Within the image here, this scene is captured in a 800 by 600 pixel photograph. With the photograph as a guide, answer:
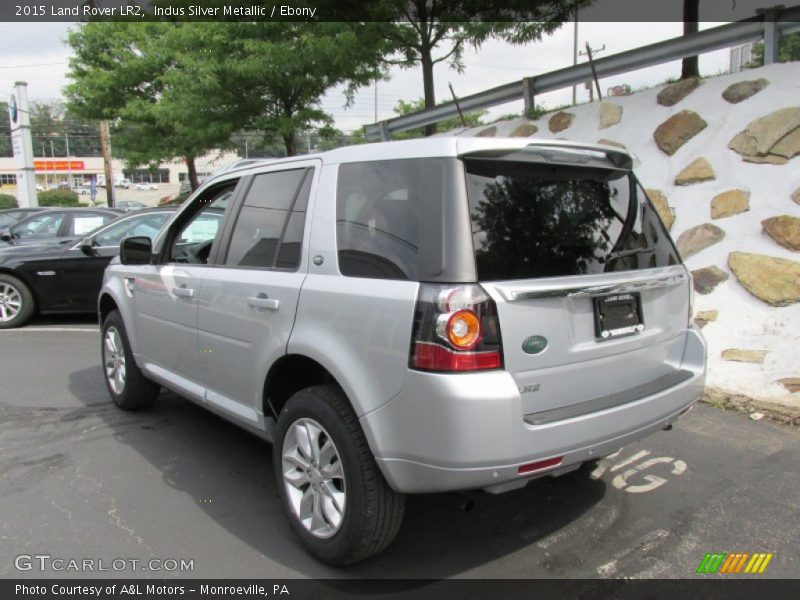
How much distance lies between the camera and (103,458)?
4.04 m

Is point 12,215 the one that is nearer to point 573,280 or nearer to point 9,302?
point 9,302

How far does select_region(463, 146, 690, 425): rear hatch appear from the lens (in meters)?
2.44

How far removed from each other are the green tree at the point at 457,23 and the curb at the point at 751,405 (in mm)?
6229

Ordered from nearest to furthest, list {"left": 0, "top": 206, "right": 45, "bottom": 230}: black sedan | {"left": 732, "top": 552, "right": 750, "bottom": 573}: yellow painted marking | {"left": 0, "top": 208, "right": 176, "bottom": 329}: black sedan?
{"left": 732, "top": 552, "right": 750, "bottom": 573}: yellow painted marking < {"left": 0, "top": 208, "right": 176, "bottom": 329}: black sedan < {"left": 0, "top": 206, "right": 45, "bottom": 230}: black sedan

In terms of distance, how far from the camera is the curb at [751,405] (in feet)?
14.2

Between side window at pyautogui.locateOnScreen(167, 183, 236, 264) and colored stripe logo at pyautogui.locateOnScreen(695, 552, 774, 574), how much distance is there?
310 cm

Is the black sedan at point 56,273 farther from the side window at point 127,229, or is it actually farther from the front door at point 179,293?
the front door at point 179,293

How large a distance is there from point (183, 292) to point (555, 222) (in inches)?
92.1

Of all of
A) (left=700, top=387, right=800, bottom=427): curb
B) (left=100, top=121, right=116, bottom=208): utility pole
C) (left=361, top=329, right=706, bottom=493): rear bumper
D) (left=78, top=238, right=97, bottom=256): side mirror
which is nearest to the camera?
(left=361, top=329, right=706, bottom=493): rear bumper

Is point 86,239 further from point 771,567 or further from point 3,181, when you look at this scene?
point 3,181

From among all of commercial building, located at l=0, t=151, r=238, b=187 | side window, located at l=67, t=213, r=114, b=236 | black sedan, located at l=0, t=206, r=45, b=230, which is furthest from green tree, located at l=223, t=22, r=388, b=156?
commercial building, located at l=0, t=151, r=238, b=187

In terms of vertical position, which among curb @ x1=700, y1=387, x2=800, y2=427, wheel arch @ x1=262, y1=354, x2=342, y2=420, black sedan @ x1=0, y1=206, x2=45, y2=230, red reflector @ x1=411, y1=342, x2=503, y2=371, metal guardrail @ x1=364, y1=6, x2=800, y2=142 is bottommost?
curb @ x1=700, y1=387, x2=800, y2=427

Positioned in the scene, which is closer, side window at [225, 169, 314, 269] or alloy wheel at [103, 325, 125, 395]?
side window at [225, 169, 314, 269]

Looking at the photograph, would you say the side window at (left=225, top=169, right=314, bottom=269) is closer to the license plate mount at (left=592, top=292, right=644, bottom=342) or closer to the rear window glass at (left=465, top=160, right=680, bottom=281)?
the rear window glass at (left=465, top=160, right=680, bottom=281)
